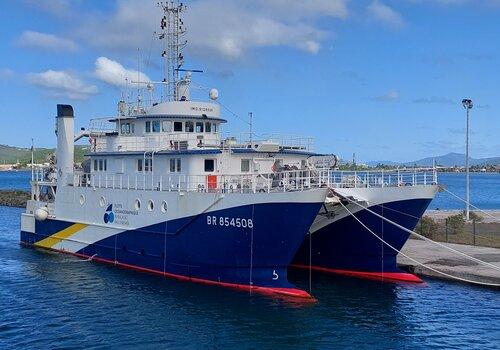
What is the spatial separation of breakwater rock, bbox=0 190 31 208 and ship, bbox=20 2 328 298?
4345 cm

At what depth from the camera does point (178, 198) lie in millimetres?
25172

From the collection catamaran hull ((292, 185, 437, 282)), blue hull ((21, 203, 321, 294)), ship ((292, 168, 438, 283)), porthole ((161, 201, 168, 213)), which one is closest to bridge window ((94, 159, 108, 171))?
blue hull ((21, 203, 321, 294))

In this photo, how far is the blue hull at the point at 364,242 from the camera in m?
24.8

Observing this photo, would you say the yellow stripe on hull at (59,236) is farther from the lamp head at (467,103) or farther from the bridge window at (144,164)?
the lamp head at (467,103)

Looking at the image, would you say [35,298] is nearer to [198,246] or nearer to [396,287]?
[198,246]

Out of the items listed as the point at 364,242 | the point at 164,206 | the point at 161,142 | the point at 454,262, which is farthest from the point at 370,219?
the point at 161,142

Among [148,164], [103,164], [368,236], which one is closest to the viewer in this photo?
[368,236]

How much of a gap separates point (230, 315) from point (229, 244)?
334 centimetres

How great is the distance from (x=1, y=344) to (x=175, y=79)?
1691 cm

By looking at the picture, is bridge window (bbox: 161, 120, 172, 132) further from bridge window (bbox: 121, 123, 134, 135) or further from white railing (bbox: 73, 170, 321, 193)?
white railing (bbox: 73, 170, 321, 193)

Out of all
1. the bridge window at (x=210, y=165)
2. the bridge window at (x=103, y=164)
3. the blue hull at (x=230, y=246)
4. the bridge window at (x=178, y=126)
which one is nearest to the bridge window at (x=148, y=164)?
the bridge window at (x=178, y=126)

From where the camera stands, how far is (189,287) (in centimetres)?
2431

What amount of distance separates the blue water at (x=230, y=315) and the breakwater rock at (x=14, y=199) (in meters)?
52.8

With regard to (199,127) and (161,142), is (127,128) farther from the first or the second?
(199,127)
